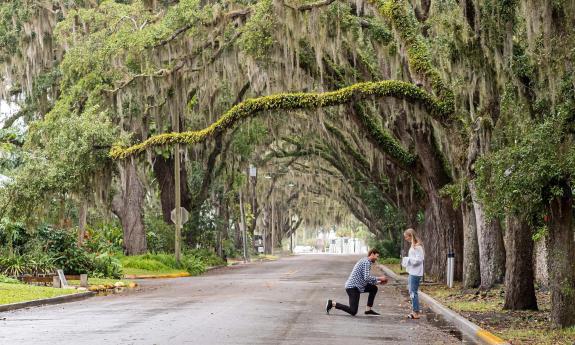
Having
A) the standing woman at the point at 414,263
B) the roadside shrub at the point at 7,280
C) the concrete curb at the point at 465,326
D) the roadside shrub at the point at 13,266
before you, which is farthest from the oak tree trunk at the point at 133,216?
the standing woman at the point at 414,263

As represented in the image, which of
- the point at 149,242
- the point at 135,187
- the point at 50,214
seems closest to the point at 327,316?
the point at 50,214

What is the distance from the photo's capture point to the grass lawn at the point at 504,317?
477 inches

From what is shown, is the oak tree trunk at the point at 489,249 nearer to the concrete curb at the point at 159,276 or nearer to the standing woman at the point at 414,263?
the standing woman at the point at 414,263

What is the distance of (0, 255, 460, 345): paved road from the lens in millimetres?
12039

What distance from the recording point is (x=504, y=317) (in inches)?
610

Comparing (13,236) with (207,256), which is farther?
(207,256)

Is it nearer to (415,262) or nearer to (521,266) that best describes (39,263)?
(415,262)

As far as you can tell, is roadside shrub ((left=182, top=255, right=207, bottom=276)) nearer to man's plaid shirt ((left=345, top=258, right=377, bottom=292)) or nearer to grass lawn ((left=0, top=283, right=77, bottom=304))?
grass lawn ((left=0, top=283, right=77, bottom=304))

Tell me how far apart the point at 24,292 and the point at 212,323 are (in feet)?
27.4

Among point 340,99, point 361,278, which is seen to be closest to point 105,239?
point 340,99

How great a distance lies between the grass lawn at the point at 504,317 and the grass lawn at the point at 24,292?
880 centimetres

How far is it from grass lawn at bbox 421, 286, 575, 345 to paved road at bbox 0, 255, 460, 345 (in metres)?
0.92

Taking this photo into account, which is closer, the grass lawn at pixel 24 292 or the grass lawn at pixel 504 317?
the grass lawn at pixel 504 317

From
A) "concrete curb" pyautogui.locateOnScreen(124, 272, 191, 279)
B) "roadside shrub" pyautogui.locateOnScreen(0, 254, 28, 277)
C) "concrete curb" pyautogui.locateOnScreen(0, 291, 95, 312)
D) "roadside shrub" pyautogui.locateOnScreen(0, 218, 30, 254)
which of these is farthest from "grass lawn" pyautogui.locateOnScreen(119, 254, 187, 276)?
"concrete curb" pyautogui.locateOnScreen(0, 291, 95, 312)
